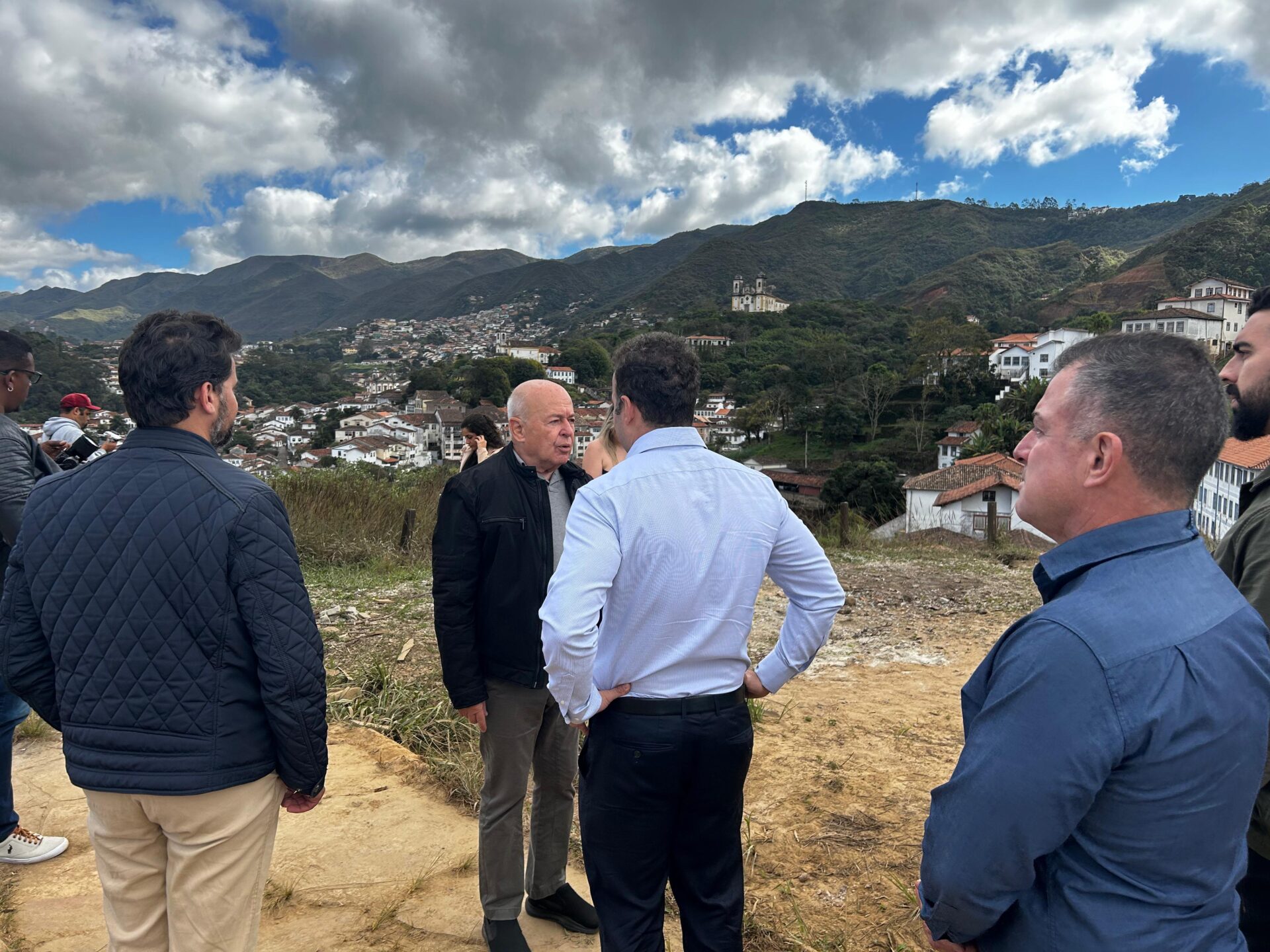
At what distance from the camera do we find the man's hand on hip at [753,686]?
1855 mm

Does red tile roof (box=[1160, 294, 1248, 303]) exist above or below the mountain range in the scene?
below

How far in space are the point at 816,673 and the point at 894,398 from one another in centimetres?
4255

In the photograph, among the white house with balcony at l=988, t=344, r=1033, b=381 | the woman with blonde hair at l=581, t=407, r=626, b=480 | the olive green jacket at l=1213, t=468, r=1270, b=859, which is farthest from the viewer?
the white house with balcony at l=988, t=344, r=1033, b=381

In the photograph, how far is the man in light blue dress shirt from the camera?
5.23 ft

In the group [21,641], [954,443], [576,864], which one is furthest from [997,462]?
[21,641]

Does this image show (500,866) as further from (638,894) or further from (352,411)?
(352,411)

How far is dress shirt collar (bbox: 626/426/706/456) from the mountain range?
6559 centimetres

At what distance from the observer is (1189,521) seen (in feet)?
3.33

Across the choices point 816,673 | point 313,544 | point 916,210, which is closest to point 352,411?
point 313,544

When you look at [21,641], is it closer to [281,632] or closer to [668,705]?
[281,632]

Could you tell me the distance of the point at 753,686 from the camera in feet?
6.12

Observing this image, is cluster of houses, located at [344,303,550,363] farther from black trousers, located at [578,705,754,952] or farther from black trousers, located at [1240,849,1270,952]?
black trousers, located at [1240,849,1270,952]

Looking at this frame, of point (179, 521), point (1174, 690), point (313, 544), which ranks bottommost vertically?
point (313, 544)

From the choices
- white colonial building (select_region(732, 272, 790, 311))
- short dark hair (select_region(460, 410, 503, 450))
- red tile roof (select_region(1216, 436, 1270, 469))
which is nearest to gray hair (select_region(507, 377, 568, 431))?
short dark hair (select_region(460, 410, 503, 450))
